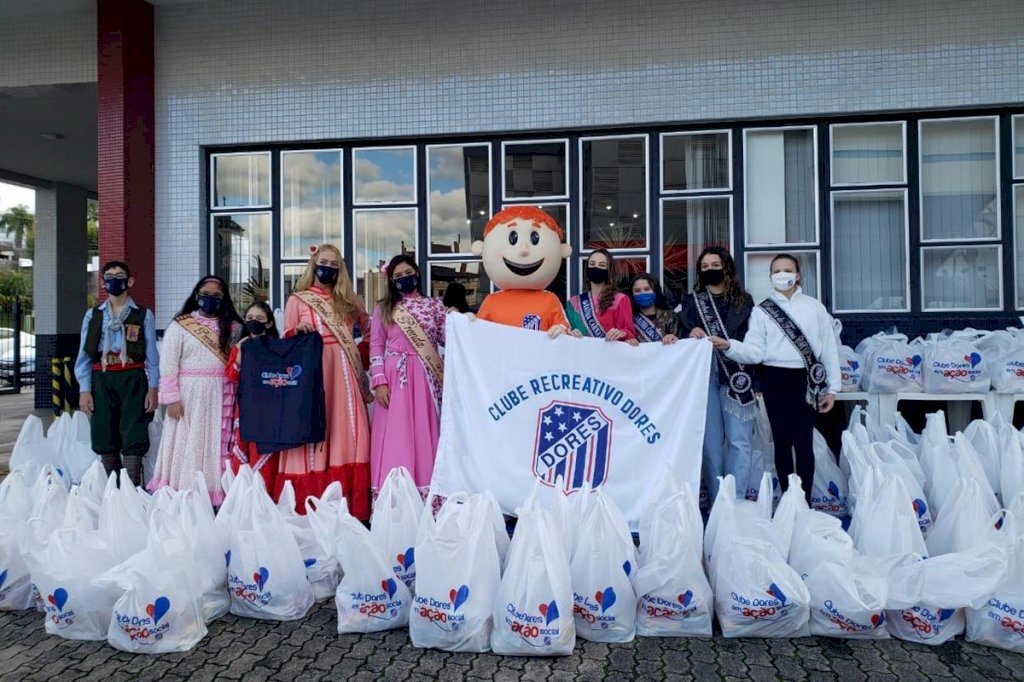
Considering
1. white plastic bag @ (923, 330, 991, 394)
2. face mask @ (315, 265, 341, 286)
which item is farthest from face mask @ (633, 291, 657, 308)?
white plastic bag @ (923, 330, 991, 394)

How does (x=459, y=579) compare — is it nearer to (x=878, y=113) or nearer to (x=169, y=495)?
(x=169, y=495)

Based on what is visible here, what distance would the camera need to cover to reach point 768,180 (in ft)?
21.5

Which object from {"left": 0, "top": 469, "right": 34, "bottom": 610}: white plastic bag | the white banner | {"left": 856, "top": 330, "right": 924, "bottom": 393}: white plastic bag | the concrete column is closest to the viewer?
{"left": 0, "top": 469, "right": 34, "bottom": 610}: white plastic bag

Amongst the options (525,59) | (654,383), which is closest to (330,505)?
(654,383)

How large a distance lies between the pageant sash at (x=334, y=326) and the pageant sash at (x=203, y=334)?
60 cm

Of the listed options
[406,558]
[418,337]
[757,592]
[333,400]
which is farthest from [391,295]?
[757,592]

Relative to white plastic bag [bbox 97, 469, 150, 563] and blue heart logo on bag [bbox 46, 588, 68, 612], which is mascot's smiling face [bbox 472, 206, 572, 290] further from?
blue heart logo on bag [bbox 46, 588, 68, 612]

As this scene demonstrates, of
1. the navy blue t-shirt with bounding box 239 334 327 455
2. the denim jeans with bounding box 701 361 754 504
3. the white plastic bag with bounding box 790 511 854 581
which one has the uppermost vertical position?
the navy blue t-shirt with bounding box 239 334 327 455

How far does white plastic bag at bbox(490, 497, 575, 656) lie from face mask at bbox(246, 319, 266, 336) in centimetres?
236

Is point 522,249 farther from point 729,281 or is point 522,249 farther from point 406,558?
point 406,558

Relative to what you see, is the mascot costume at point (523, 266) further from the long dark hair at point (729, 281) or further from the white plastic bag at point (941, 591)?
the white plastic bag at point (941, 591)

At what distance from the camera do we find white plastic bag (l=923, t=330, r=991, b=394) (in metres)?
5.48

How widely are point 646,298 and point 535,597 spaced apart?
227 centimetres

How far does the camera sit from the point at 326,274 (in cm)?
470
